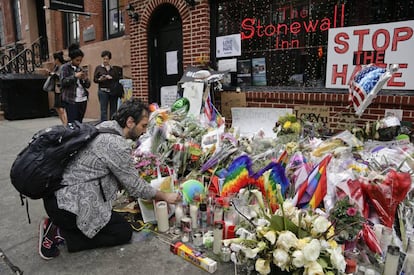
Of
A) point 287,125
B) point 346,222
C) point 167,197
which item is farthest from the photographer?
point 287,125

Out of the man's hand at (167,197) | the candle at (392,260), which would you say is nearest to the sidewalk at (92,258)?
the man's hand at (167,197)

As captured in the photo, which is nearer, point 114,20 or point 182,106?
point 182,106

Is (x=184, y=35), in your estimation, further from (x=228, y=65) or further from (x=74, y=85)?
(x=74, y=85)

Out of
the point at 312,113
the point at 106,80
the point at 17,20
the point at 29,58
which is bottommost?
the point at 312,113

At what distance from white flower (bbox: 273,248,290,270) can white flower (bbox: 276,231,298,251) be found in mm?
28

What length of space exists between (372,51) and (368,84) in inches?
36.3

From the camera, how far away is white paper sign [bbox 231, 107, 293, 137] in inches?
188

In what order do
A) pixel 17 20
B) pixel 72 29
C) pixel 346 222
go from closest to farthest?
pixel 346 222 → pixel 72 29 → pixel 17 20

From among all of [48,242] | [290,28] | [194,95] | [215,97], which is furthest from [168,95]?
[48,242]

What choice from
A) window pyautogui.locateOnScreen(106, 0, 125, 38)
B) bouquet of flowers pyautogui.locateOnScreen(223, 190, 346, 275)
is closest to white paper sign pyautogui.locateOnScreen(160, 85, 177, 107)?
window pyautogui.locateOnScreen(106, 0, 125, 38)

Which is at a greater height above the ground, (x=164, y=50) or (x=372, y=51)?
(x=164, y=50)

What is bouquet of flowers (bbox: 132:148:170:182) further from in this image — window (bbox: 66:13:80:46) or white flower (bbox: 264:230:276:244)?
window (bbox: 66:13:80:46)

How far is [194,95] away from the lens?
5035mm

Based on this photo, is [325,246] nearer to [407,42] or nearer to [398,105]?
[398,105]
